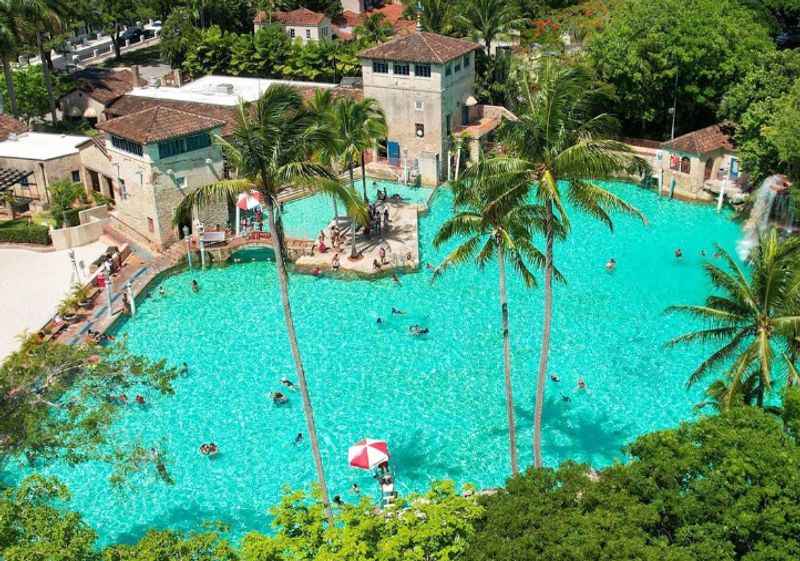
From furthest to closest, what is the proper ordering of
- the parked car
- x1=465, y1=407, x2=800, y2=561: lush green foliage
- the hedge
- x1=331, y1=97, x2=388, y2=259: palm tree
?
the parked car, the hedge, x1=331, y1=97, x2=388, y2=259: palm tree, x1=465, y1=407, x2=800, y2=561: lush green foliage

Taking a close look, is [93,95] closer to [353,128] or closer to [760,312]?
[353,128]

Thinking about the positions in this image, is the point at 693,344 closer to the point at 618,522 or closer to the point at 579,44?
the point at 618,522

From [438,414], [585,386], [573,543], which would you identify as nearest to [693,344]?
[585,386]

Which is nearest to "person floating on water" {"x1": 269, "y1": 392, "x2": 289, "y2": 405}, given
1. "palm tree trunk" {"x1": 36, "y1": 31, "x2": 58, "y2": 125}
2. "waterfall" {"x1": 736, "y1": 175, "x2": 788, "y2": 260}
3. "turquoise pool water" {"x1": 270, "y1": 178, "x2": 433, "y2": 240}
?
"turquoise pool water" {"x1": 270, "y1": 178, "x2": 433, "y2": 240}

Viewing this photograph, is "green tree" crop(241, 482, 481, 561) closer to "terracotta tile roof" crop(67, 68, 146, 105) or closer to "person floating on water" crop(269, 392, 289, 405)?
"person floating on water" crop(269, 392, 289, 405)

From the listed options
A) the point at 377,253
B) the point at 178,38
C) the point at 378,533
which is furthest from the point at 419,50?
the point at 378,533
